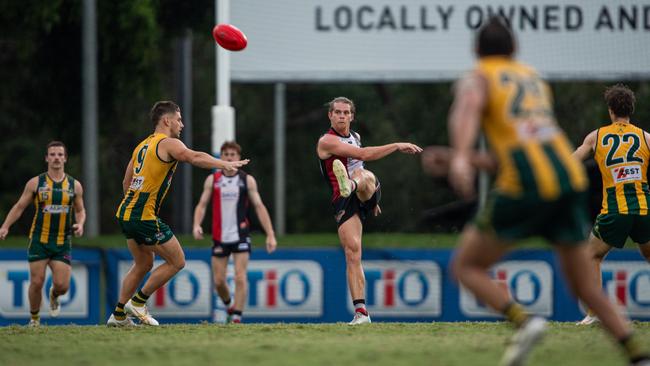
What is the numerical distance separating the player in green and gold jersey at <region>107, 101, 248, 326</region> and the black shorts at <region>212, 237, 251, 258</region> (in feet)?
13.8

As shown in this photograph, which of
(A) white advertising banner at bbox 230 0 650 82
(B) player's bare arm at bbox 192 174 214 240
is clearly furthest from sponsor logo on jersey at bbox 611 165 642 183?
(A) white advertising banner at bbox 230 0 650 82

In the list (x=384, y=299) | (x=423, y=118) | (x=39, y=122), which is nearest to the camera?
(x=384, y=299)

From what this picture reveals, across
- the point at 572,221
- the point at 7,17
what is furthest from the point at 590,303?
the point at 7,17

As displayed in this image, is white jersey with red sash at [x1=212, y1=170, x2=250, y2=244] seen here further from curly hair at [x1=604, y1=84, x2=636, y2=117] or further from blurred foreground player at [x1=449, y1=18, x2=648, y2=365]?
blurred foreground player at [x1=449, y1=18, x2=648, y2=365]

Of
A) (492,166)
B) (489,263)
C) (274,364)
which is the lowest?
(274,364)

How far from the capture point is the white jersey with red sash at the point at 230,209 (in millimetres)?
15266

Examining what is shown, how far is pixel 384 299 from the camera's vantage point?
53.6 feet

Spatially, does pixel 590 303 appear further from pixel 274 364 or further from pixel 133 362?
pixel 133 362

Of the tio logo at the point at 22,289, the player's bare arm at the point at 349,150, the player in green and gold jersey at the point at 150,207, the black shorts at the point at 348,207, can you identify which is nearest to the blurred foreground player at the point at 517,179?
the player's bare arm at the point at 349,150

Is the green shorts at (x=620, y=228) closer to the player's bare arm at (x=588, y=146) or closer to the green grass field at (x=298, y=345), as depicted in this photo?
the player's bare arm at (x=588, y=146)

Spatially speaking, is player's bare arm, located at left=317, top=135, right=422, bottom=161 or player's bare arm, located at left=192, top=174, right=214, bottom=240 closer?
player's bare arm, located at left=317, top=135, right=422, bottom=161

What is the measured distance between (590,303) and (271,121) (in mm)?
31695

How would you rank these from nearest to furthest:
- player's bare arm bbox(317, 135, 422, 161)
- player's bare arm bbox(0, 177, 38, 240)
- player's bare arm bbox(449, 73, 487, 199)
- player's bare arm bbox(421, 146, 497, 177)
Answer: player's bare arm bbox(449, 73, 487, 199) < player's bare arm bbox(421, 146, 497, 177) < player's bare arm bbox(317, 135, 422, 161) < player's bare arm bbox(0, 177, 38, 240)

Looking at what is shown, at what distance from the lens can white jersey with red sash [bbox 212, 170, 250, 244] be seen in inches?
601
